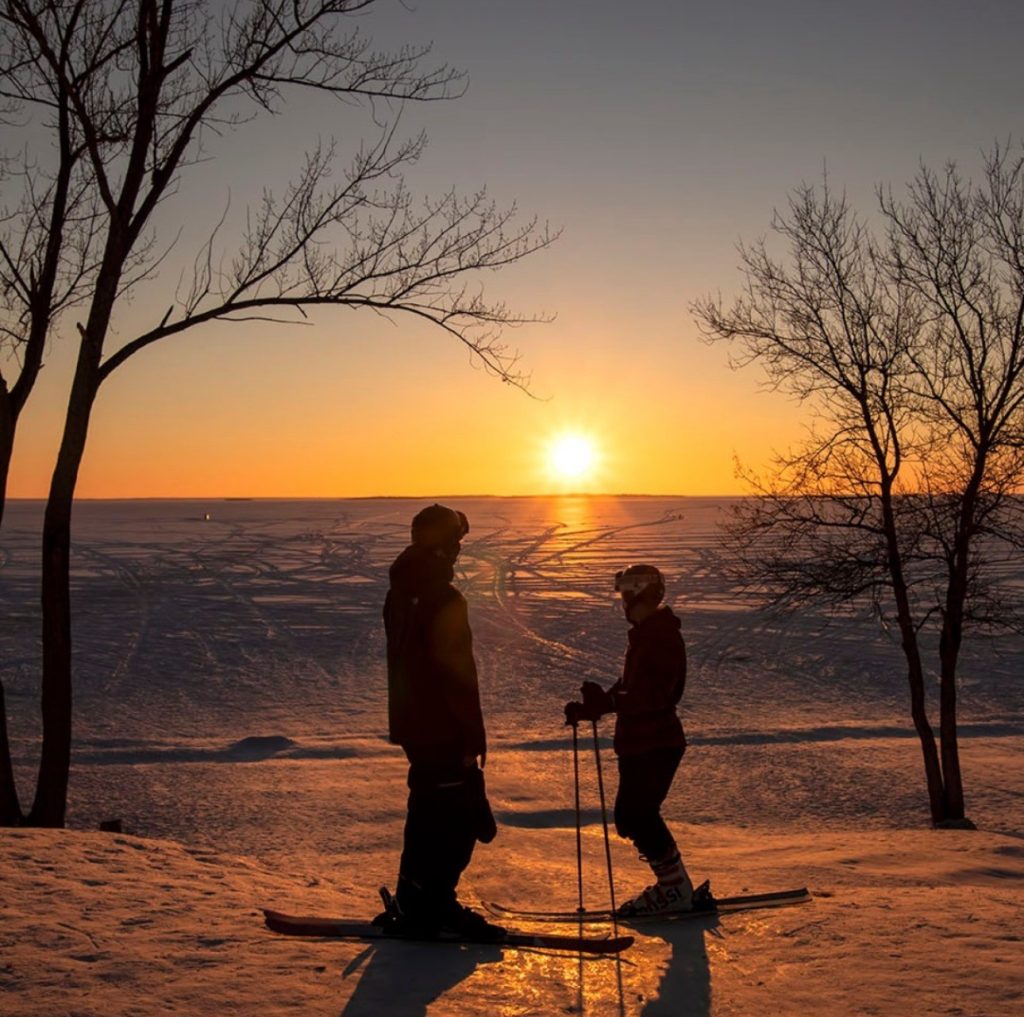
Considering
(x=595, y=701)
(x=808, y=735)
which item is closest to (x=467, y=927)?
(x=595, y=701)

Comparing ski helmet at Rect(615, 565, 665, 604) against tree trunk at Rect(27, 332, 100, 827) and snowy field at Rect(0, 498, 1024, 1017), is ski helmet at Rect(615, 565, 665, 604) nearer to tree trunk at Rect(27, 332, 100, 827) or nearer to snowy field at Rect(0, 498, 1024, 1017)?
snowy field at Rect(0, 498, 1024, 1017)

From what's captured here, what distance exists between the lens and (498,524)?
7512 centimetres

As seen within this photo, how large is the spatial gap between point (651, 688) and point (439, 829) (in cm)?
134

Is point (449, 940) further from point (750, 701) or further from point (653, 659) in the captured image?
point (750, 701)

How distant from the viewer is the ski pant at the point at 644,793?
19.7 feet

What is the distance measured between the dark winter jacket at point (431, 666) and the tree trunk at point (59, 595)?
4.69 metres

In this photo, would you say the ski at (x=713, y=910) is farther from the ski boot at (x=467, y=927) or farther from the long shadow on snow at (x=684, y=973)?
the ski boot at (x=467, y=927)

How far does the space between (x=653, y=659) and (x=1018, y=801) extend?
851 cm

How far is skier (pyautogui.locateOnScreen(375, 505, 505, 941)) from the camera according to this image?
5.28 meters

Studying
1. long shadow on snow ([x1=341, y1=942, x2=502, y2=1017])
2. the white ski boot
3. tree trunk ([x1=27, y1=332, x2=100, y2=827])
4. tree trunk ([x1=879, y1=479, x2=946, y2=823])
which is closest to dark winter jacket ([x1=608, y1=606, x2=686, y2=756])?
the white ski boot

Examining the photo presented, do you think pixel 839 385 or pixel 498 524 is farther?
pixel 498 524

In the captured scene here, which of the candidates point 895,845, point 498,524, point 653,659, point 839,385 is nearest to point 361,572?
point 839,385

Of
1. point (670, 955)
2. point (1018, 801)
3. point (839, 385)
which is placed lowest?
point (1018, 801)

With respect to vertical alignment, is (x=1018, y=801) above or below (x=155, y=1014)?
below
